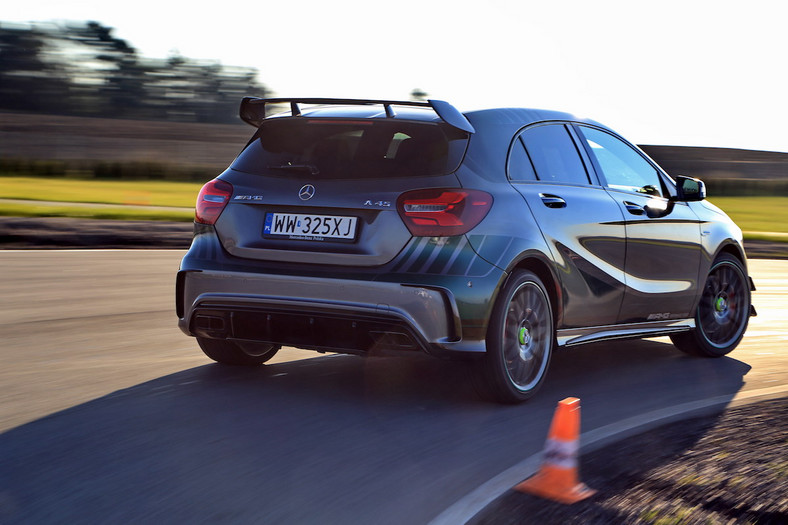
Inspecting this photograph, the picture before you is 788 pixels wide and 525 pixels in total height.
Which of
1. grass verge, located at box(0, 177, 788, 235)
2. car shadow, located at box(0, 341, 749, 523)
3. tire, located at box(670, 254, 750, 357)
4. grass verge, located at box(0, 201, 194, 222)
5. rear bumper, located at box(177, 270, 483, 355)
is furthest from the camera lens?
grass verge, located at box(0, 177, 788, 235)

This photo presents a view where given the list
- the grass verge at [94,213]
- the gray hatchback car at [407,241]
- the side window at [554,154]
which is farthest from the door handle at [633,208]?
the grass verge at [94,213]

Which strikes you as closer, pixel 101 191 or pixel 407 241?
pixel 407 241

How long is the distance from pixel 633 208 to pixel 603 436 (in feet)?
7.08

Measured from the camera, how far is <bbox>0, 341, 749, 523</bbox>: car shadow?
3961 mm

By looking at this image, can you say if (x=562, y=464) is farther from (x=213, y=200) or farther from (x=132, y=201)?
(x=132, y=201)

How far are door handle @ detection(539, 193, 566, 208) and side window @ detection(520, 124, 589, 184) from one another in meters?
0.13

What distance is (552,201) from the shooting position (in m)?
6.02

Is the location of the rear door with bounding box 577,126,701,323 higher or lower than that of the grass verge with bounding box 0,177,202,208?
higher

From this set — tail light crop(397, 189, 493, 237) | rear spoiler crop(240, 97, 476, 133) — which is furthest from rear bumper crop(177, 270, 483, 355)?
rear spoiler crop(240, 97, 476, 133)

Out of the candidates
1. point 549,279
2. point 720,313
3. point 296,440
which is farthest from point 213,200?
point 720,313

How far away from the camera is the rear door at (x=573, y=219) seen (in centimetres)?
594

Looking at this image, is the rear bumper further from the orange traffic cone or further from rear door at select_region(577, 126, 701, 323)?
rear door at select_region(577, 126, 701, 323)

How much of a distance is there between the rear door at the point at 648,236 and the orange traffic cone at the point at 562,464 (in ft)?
8.96

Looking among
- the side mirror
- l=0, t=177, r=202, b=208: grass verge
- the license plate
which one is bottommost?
l=0, t=177, r=202, b=208: grass verge
